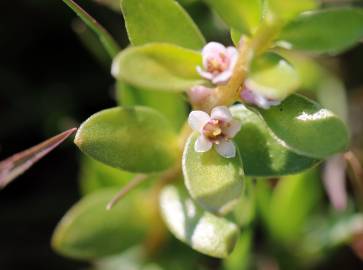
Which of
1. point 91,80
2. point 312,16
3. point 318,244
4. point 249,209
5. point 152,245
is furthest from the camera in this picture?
point 91,80

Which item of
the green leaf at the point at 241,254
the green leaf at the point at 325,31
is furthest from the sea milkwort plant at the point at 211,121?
the green leaf at the point at 241,254

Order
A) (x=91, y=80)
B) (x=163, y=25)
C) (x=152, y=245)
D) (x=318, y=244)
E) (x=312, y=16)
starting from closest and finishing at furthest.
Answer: (x=312, y=16)
(x=163, y=25)
(x=152, y=245)
(x=318, y=244)
(x=91, y=80)

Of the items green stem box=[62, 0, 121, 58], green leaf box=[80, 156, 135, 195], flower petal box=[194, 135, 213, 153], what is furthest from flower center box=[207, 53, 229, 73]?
green leaf box=[80, 156, 135, 195]

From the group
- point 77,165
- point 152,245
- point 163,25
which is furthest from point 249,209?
point 77,165

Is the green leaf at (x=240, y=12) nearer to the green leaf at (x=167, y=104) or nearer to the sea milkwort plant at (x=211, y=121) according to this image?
the sea milkwort plant at (x=211, y=121)

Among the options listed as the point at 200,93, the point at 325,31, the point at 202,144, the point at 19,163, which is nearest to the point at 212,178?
the point at 202,144

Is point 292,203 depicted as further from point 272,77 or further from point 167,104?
point 272,77

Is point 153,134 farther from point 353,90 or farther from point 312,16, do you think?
point 353,90
